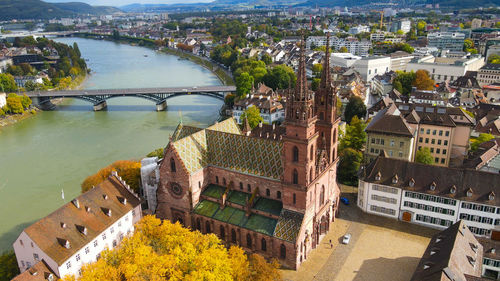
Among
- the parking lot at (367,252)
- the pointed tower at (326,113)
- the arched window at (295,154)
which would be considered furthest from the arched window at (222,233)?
the pointed tower at (326,113)

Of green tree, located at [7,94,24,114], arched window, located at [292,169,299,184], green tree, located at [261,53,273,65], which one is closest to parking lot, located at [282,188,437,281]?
arched window, located at [292,169,299,184]

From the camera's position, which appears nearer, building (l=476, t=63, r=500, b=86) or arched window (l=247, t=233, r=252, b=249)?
arched window (l=247, t=233, r=252, b=249)

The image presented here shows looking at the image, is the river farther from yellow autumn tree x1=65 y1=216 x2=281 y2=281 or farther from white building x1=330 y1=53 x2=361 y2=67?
white building x1=330 y1=53 x2=361 y2=67

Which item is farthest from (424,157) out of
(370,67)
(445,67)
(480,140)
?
(370,67)

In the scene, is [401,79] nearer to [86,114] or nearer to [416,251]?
[416,251]

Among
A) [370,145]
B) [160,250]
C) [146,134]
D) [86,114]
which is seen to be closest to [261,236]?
[160,250]
